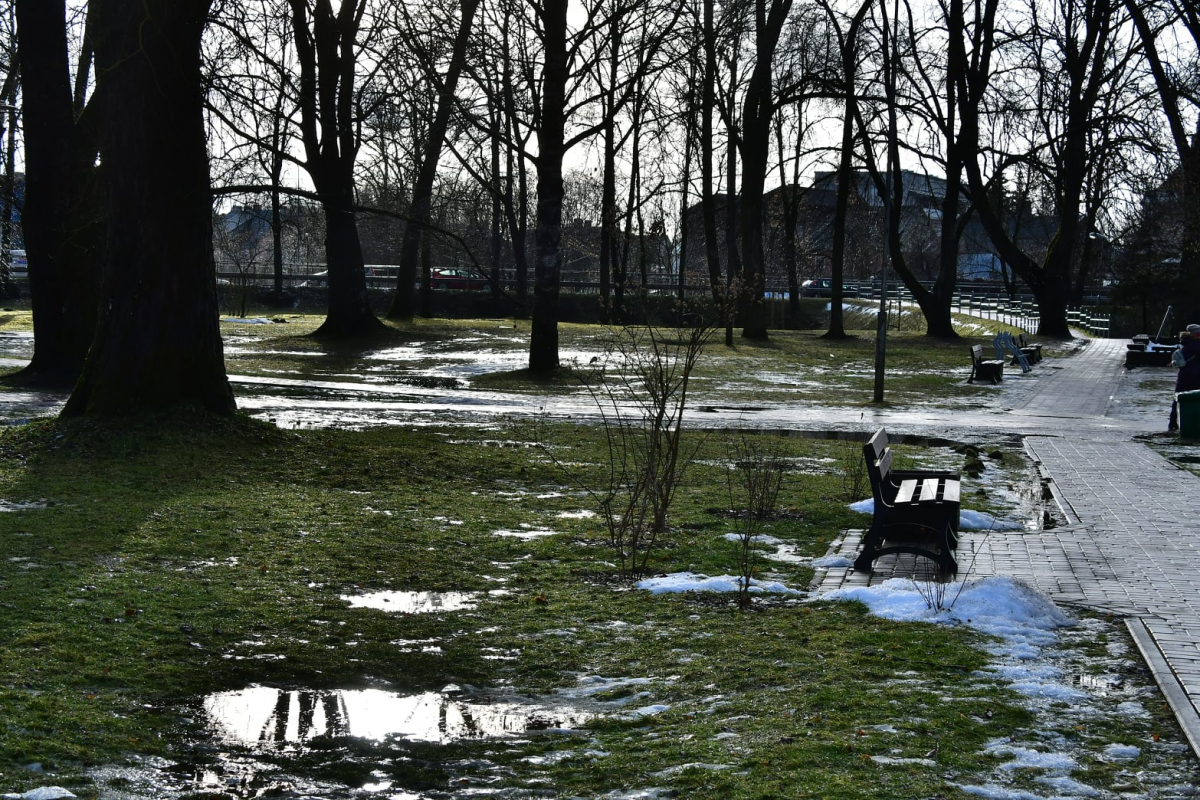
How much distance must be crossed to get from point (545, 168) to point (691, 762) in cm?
1851

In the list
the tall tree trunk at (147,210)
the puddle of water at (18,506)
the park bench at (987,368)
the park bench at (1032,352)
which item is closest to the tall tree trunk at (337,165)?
the tall tree trunk at (147,210)

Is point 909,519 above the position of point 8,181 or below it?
below

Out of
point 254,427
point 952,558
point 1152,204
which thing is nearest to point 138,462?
point 254,427

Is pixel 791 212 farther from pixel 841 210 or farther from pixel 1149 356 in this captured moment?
pixel 1149 356

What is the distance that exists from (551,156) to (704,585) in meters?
16.0

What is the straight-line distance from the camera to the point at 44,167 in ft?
56.0

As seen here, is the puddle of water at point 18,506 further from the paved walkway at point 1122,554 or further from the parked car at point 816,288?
the parked car at point 816,288

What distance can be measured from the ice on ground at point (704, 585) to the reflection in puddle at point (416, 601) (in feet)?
3.54

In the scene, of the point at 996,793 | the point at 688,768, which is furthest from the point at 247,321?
the point at 996,793

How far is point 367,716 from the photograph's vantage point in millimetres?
5184

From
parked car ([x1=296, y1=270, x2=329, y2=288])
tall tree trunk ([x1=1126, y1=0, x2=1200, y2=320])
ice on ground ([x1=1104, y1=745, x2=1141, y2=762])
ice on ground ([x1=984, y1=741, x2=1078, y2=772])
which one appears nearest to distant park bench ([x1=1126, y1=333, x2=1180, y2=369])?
tall tree trunk ([x1=1126, y1=0, x2=1200, y2=320])

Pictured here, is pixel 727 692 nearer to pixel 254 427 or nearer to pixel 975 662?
pixel 975 662

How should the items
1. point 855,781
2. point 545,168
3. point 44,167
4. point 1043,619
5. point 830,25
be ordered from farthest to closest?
point 830,25
point 545,168
point 44,167
point 1043,619
point 855,781

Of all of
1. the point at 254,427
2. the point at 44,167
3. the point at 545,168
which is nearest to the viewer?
the point at 254,427
